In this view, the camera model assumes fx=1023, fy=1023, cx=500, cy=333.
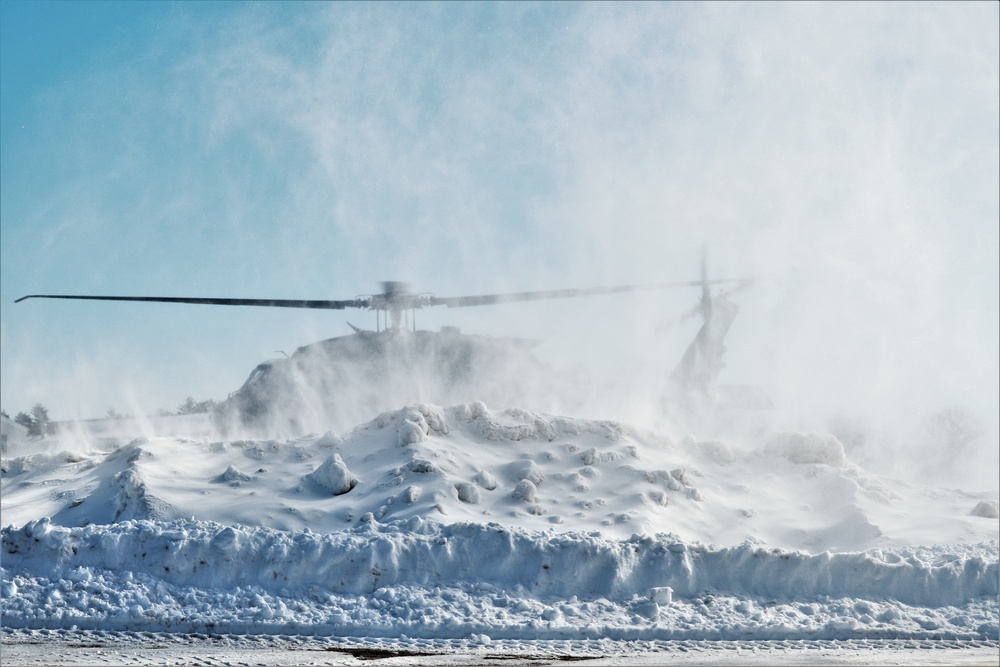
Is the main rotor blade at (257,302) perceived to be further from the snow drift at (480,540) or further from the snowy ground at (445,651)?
the snowy ground at (445,651)

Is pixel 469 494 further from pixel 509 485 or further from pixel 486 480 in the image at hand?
pixel 509 485

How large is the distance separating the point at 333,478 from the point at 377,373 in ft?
21.2

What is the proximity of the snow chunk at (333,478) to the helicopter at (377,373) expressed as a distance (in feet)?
16.8

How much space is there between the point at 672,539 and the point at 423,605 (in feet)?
9.68

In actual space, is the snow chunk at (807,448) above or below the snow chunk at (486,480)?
above

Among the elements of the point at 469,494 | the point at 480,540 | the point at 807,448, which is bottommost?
the point at 480,540

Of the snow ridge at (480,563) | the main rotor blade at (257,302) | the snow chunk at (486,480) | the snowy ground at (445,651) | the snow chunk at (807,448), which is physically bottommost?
the snowy ground at (445,651)

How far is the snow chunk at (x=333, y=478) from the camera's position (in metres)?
12.8

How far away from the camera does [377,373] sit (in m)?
19.1

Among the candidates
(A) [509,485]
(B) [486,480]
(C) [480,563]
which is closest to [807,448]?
(A) [509,485]

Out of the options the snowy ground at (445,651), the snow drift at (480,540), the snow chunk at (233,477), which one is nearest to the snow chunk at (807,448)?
the snow drift at (480,540)

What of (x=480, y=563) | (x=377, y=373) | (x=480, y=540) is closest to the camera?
(x=480, y=563)

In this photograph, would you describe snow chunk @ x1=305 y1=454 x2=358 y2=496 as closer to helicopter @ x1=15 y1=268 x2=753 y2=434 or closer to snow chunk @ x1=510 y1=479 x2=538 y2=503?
snow chunk @ x1=510 y1=479 x2=538 y2=503

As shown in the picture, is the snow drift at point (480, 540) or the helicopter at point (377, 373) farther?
the helicopter at point (377, 373)
